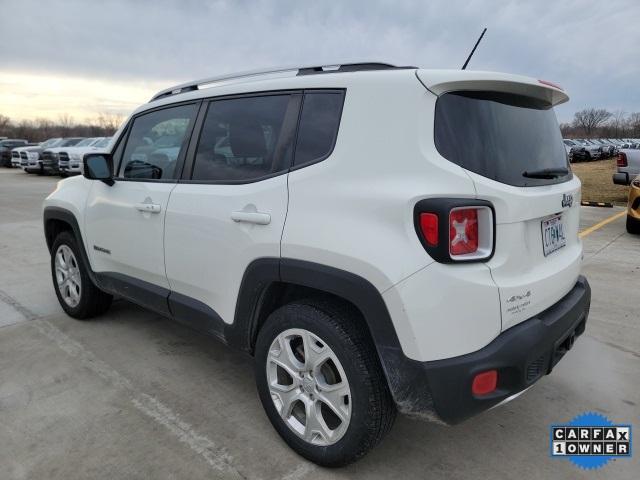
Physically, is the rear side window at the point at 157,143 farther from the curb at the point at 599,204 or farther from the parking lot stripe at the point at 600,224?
the curb at the point at 599,204

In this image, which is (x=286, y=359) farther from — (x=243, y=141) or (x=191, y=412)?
(x=243, y=141)

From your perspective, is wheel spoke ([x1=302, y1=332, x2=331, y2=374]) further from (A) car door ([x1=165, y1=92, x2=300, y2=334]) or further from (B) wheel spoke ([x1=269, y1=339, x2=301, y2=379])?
(A) car door ([x1=165, y1=92, x2=300, y2=334])

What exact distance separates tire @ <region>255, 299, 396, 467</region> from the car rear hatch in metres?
0.62

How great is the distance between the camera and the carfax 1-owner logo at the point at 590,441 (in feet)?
8.26

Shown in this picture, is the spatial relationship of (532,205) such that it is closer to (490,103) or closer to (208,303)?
(490,103)

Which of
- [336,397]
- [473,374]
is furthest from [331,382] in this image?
[473,374]

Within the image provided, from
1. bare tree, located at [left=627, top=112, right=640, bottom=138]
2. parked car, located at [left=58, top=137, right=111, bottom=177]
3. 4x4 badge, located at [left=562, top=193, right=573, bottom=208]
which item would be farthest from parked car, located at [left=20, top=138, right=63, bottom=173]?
bare tree, located at [left=627, top=112, right=640, bottom=138]

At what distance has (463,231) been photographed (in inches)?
76.8

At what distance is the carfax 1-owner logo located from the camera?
2.52 metres

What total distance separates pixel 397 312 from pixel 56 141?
26.5 meters

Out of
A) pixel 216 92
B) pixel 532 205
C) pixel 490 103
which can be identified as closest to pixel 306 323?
pixel 532 205

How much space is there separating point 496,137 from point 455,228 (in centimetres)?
55

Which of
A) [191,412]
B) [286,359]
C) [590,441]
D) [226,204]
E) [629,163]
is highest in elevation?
[226,204]

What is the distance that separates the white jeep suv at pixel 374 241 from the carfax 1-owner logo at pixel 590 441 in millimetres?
598
